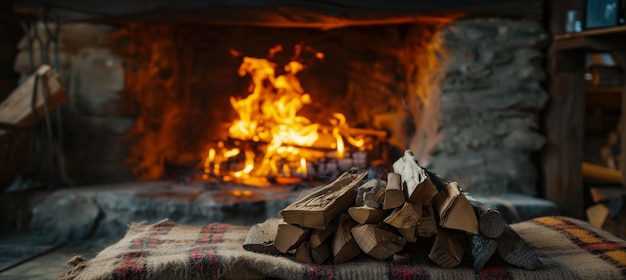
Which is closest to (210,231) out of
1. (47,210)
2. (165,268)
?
(165,268)

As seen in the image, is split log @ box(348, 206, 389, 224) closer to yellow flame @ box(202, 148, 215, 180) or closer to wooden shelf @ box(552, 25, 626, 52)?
wooden shelf @ box(552, 25, 626, 52)

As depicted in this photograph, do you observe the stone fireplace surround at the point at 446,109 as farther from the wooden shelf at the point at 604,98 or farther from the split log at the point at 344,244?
the wooden shelf at the point at 604,98

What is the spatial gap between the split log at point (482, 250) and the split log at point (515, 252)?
0.06 metres

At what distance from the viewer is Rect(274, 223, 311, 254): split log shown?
213 centimetres

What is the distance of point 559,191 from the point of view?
13.2 feet

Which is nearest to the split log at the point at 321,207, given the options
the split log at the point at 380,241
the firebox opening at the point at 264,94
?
the split log at the point at 380,241

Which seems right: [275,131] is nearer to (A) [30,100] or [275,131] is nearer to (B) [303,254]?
(A) [30,100]

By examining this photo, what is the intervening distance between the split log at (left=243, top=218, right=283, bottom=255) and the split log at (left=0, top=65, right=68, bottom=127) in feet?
7.37

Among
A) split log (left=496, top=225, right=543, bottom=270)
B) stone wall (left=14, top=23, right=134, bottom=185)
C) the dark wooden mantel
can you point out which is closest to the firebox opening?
stone wall (left=14, top=23, right=134, bottom=185)

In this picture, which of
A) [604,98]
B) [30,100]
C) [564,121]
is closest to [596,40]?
[564,121]

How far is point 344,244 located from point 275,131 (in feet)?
8.94

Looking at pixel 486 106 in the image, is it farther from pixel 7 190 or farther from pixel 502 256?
pixel 7 190

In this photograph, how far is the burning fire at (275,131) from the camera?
459 cm

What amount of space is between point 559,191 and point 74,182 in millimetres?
3386
